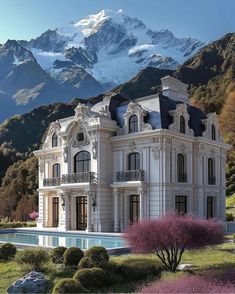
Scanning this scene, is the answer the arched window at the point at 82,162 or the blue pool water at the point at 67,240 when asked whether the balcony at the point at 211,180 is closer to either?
the arched window at the point at 82,162

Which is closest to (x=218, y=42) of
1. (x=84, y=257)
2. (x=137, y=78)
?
(x=137, y=78)

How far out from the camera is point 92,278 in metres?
12.5

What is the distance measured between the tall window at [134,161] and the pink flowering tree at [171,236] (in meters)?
15.7

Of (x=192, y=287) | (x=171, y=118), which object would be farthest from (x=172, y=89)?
(x=192, y=287)

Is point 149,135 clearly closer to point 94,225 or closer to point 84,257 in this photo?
point 94,225

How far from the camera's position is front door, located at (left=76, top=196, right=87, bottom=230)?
104ft

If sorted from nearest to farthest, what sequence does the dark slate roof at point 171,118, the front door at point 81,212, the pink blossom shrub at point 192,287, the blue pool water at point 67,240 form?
the pink blossom shrub at point 192,287
the blue pool water at point 67,240
the dark slate roof at point 171,118
the front door at point 81,212

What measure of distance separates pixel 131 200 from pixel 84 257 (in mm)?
15480

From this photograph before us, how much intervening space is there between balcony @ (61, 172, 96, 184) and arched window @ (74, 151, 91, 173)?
809mm

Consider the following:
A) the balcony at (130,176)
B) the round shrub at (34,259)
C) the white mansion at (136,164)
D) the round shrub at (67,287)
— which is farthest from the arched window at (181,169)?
the round shrub at (67,287)

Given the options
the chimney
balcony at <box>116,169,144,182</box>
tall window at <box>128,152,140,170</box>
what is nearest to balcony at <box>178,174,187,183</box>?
balcony at <box>116,169,144,182</box>

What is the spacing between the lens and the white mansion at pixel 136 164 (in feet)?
95.1

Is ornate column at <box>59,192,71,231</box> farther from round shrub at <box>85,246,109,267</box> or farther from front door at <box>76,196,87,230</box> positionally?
round shrub at <box>85,246,109,267</box>

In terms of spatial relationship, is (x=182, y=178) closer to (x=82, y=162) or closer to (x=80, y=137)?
(x=82, y=162)
